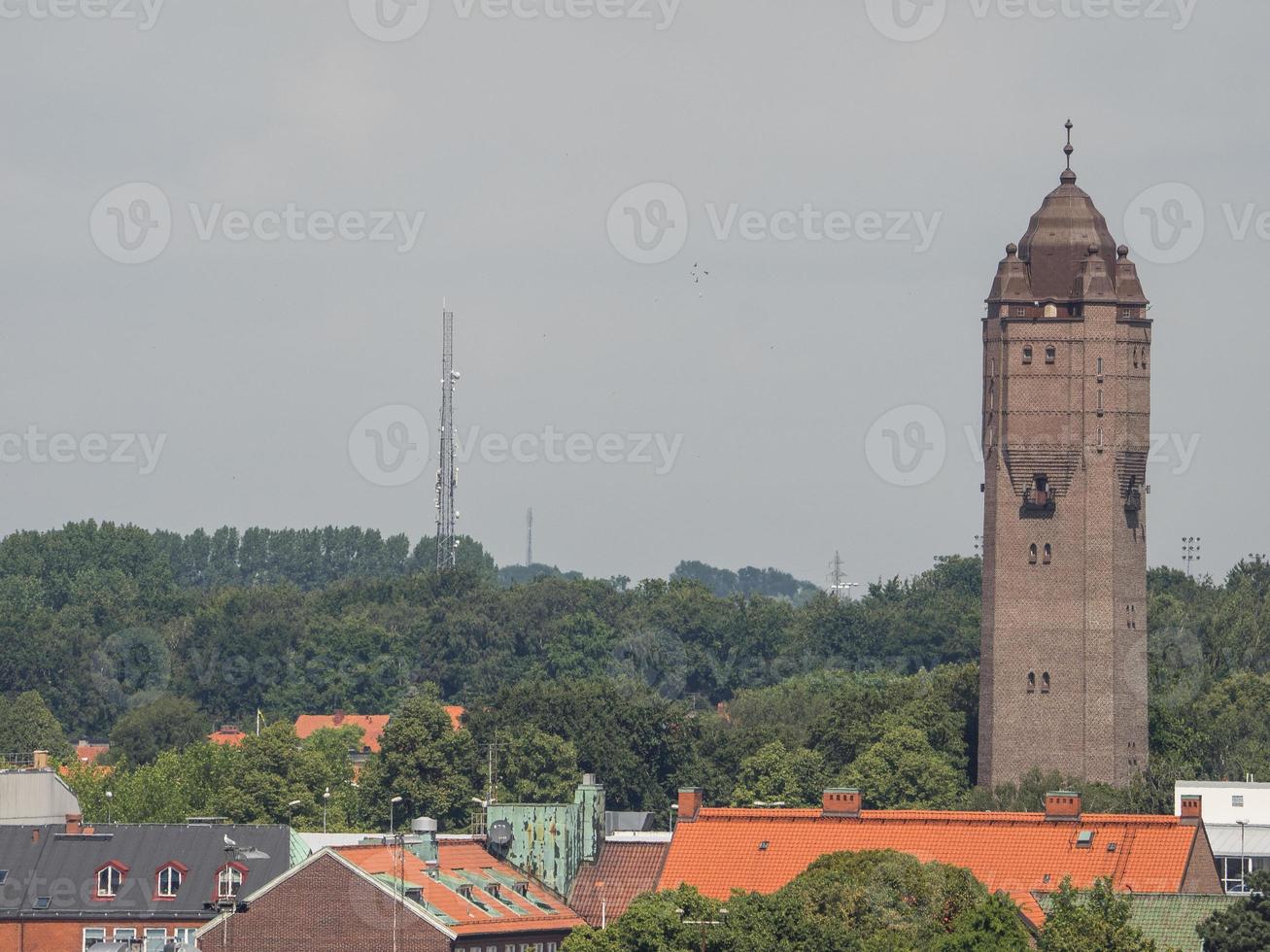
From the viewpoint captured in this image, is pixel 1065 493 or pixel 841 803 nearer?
pixel 841 803

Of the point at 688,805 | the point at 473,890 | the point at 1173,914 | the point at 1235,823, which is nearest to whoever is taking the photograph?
the point at 1173,914

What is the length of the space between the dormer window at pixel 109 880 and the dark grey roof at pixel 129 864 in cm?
18

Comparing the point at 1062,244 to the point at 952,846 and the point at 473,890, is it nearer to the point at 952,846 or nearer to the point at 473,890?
the point at 952,846

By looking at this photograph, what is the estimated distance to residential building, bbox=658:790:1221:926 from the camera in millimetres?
103312

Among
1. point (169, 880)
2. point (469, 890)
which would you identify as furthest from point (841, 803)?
point (169, 880)

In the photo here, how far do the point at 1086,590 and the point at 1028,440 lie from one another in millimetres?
6104

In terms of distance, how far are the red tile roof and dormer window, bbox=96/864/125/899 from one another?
13.6m

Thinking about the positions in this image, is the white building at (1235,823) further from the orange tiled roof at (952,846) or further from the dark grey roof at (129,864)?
the dark grey roof at (129,864)

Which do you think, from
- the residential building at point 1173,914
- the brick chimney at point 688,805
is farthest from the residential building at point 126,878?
the residential building at point 1173,914

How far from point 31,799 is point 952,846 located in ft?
113

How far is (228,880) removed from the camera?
106 meters

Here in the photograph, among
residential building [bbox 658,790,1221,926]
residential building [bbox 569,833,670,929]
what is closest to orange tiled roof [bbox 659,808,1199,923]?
residential building [bbox 658,790,1221,926]

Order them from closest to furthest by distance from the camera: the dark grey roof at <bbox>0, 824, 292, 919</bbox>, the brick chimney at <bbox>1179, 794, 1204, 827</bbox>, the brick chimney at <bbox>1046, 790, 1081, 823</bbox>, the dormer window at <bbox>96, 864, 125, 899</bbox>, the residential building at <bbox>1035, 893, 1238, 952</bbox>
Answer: the residential building at <bbox>1035, 893, 1238, 952</bbox> → the brick chimney at <bbox>1179, 794, 1204, 827</bbox> → the dark grey roof at <bbox>0, 824, 292, 919</bbox> → the brick chimney at <bbox>1046, 790, 1081, 823</bbox> → the dormer window at <bbox>96, 864, 125, 899</bbox>

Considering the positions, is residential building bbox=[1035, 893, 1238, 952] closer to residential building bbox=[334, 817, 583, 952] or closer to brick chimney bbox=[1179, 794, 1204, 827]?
brick chimney bbox=[1179, 794, 1204, 827]
